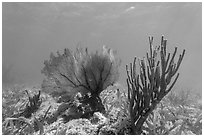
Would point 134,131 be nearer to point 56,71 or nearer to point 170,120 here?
point 170,120

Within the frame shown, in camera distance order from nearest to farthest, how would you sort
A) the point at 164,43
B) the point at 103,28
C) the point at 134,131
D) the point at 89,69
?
the point at 164,43 → the point at 134,131 → the point at 89,69 → the point at 103,28

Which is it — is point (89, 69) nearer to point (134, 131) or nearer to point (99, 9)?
point (134, 131)

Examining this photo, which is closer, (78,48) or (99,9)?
(78,48)

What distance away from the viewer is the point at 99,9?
31.5 metres

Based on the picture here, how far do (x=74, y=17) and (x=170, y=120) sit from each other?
108 ft

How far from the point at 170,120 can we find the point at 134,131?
1739 mm

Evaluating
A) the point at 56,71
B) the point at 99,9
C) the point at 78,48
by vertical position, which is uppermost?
the point at 99,9

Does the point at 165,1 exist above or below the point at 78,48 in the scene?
above

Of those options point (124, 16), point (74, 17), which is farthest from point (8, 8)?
point (124, 16)

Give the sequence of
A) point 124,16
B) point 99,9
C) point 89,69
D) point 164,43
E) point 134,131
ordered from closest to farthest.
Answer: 1. point 164,43
2. point 134,131
3. point 89,69
4. point 99,9
5. point 124,16

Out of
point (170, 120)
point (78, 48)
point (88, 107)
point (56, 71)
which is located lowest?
point (170, 120)

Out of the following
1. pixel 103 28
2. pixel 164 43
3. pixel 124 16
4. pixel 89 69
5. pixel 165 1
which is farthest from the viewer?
pixel 103 28

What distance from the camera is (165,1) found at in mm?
29078

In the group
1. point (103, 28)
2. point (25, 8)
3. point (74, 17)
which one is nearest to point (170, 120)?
point (25, 8)
